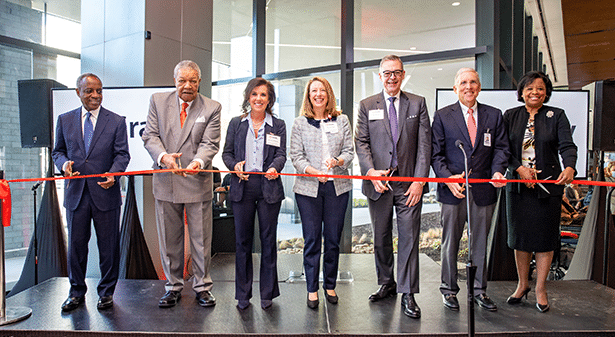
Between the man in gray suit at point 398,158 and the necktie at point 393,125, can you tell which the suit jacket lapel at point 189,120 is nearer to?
the man in gray suit at point 398,158

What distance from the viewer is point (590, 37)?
234 inches

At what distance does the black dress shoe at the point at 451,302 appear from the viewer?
9.36 ft

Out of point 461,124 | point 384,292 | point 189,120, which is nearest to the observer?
point 461,124

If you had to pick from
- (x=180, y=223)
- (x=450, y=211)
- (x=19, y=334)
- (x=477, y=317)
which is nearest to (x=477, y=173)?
(x=450, y=211)

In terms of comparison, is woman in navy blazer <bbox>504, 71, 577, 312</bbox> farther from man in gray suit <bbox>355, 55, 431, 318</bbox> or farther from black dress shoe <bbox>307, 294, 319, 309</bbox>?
black dress shoe <bbox>307, 294, 319, 309</bbox>

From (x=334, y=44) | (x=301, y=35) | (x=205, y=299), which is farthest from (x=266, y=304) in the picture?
(x=301, y=35)

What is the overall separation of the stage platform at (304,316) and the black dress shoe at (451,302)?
0.04m

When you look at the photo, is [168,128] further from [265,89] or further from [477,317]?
[477,317]

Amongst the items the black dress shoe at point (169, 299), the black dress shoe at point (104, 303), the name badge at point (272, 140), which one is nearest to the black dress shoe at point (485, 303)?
the name badge at point (272, 140)

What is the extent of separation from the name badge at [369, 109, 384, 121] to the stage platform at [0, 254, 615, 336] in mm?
1358

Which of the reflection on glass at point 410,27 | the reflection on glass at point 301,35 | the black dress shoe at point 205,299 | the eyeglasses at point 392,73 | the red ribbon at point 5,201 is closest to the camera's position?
the red ribbon at point 5,201

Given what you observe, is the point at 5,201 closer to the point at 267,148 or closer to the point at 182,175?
the point at 182,175

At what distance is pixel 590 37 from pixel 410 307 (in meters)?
5.50

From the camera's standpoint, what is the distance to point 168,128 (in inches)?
115
